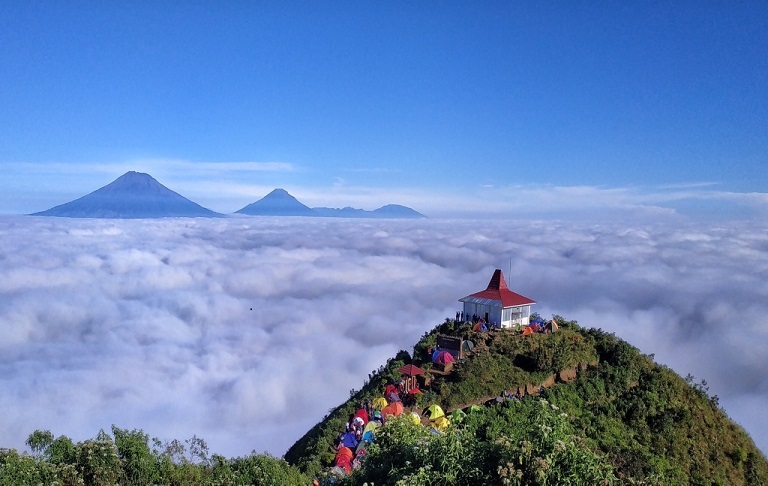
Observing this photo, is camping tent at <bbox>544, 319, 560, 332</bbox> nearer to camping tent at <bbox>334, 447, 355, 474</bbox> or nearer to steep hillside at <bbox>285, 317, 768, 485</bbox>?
steep hillside at <bbox>285, 317, 768, 485</bbox>

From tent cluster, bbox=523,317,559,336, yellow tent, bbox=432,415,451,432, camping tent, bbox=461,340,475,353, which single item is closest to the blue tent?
yellow tent, bbox=432,415,451,432

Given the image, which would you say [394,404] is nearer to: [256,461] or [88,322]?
[256,461]

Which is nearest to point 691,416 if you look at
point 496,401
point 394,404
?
point 496,401

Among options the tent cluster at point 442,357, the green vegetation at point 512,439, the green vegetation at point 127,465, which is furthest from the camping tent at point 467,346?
the green vegetation at point 127,465

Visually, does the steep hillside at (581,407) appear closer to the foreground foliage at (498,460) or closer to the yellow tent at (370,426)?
the foreground foliage at (498,460)

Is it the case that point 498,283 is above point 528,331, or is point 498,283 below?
above

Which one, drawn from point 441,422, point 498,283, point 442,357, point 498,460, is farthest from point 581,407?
point 498,460

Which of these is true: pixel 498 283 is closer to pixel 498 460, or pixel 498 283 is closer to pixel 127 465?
pixel 127 465
